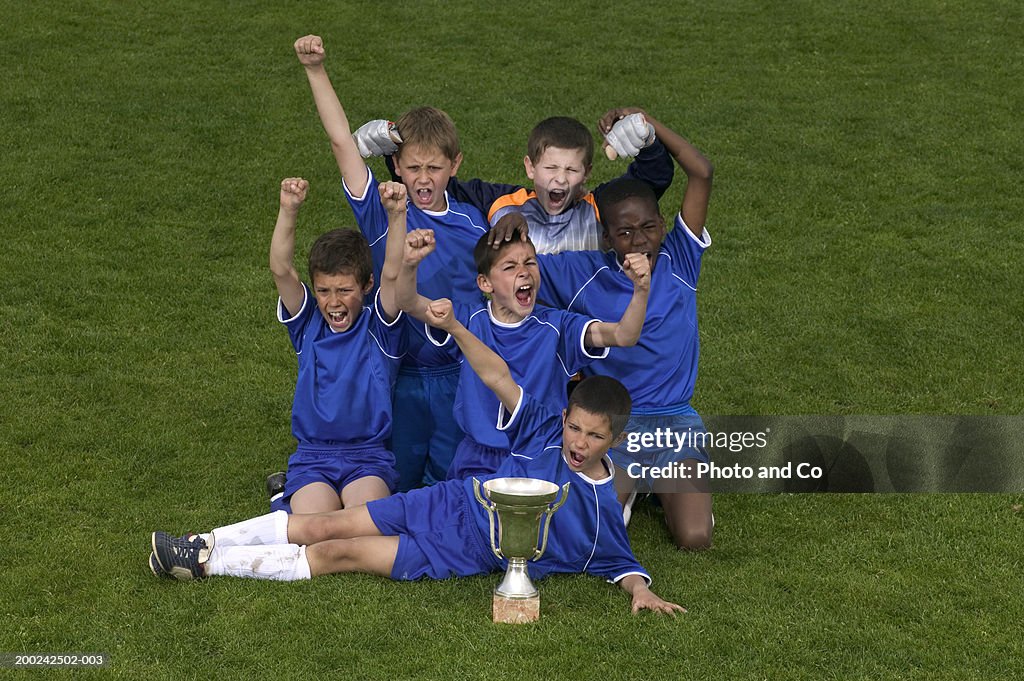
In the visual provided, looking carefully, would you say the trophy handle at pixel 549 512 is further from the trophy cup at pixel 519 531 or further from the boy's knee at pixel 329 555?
the boy's knee at pixel 329 555

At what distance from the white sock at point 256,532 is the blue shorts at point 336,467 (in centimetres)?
36

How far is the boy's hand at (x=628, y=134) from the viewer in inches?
227

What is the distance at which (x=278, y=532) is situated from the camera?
18.2 ft

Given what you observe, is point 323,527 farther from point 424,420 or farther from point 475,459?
point 424,420

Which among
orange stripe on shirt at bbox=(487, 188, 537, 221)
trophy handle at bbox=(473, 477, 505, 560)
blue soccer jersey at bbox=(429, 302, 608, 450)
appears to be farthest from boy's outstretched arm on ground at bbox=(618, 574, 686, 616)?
orange stripe on shirt at bbox=(487, 188, 537, 221)

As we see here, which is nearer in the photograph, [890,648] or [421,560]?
[890,648]

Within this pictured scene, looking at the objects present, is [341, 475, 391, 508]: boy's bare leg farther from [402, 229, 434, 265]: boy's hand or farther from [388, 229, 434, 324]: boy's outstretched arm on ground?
[402, 229, 434, 265]: boy's hand

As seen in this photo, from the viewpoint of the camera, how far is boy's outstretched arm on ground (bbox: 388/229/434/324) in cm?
526

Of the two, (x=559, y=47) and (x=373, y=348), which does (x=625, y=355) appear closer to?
(x=373, y=348)

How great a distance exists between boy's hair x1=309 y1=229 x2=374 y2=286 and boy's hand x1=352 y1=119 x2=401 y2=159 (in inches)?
15.0

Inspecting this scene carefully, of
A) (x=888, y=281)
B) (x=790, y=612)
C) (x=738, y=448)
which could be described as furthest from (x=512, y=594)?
(x=888, y=281)

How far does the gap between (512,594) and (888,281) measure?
17.8 ft

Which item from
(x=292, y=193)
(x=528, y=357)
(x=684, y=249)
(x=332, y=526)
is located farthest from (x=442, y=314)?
(x=684, y=249)

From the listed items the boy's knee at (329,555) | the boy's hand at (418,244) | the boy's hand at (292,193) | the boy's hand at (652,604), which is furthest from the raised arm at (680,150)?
the boy's knee at (329,555)
